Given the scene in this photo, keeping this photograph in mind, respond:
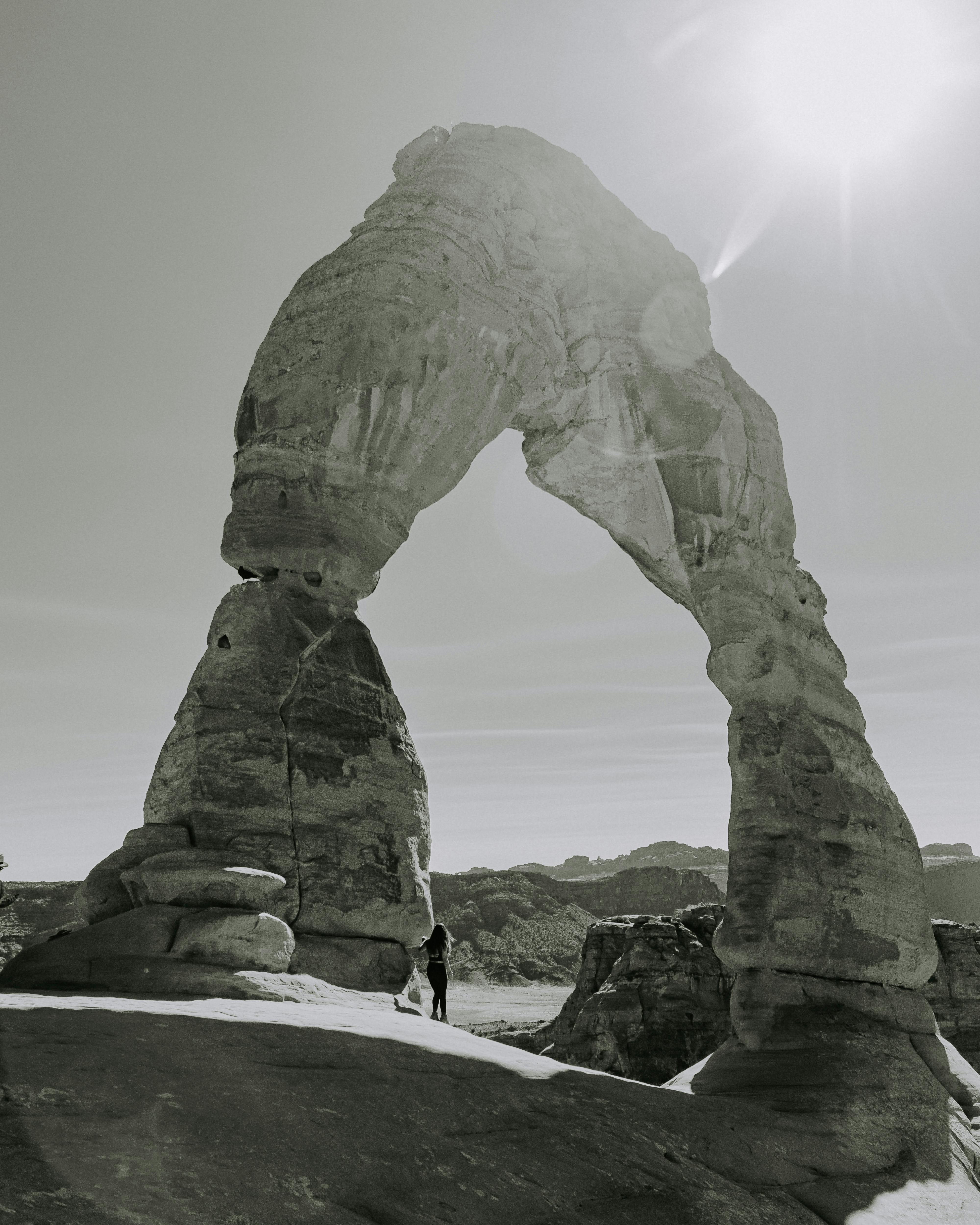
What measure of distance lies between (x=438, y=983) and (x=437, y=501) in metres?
4.10

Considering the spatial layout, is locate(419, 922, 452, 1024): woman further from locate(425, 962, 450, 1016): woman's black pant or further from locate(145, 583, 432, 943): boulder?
locate(145, 583, 432, 943): boulder

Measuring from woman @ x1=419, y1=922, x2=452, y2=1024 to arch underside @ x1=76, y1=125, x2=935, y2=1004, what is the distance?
6.22 feet

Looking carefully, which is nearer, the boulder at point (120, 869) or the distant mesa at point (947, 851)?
the boulder at point (120, 869)

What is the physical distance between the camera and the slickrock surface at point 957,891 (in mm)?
44656

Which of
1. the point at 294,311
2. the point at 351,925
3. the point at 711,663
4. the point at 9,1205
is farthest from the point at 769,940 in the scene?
the point at 9,1205

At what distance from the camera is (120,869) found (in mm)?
6441

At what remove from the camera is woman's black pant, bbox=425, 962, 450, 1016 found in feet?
29.9

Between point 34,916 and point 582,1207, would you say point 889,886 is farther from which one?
point 34,916

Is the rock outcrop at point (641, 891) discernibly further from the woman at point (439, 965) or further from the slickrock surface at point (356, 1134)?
the slickrock surface at point (356, 1134)

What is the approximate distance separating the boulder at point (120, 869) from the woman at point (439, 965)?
279 centimetres

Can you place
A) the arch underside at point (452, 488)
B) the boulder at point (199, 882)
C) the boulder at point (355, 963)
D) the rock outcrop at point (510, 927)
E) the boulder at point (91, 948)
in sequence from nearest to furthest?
1. the boulder at point (91, 948)
2. the boulder at point (199, 882)
3. the boulder at point (355, 963)
4. the arch underside at point (452, 488)
5. the rock outcrop at point (510, 927)

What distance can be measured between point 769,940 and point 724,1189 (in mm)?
4206

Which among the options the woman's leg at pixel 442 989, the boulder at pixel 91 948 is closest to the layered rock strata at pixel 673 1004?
the woman's leg at pixel 442 989

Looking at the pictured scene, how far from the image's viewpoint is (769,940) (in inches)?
355
